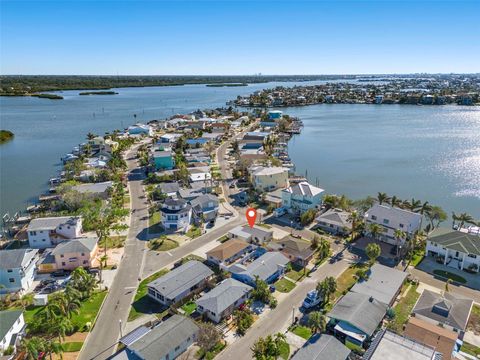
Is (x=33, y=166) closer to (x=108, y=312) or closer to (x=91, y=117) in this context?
(x=108, y=312)

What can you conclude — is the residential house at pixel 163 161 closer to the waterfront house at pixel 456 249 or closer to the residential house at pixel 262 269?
the residential house at pixel 262 269

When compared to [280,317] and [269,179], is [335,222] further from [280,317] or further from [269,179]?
[280,317]

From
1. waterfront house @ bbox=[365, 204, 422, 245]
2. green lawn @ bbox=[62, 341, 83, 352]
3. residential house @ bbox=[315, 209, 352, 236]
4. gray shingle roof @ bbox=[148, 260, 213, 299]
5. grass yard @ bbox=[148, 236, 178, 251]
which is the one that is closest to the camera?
Answer: green lawn @ bbox=[62, 341, 83, 352]

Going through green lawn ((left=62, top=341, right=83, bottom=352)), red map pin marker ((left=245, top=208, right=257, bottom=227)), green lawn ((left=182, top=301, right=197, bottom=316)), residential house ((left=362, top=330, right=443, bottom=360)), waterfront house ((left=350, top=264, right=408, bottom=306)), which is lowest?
green lawn ((left=62, top=341, right=83, bottom=352))

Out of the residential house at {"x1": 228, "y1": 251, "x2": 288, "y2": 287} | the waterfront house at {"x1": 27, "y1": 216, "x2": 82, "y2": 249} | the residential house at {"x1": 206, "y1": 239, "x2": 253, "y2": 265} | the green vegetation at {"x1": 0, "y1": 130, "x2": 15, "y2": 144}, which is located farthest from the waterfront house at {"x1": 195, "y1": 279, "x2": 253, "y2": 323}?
the green vegetation at {"x1": 0, "y1": 130, "x2": 15, "y2": 144}

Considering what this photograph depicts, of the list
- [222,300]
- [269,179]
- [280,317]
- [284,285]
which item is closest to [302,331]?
[280,317]

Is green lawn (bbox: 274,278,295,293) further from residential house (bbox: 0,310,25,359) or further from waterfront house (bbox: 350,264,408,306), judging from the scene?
residential house (bbox: 0,310,25,359)

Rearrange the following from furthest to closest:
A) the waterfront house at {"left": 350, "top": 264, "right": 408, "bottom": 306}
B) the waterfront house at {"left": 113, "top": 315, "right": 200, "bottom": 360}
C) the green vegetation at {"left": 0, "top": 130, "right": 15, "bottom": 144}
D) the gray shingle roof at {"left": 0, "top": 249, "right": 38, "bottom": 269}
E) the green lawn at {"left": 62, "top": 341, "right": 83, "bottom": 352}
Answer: the green vegetation at {"left": 0, "top": 130, "right": 15, "bottom": 144}
the gray shingle roof at {"left": 0, "top": 249, "right": 38, "bottom": 269}
the waterfront house at {"left": 350, "top": 264, "right": 408, "bottom": 306}
the green lawn at {"left": 62, "top": 341, "right": 83, "bottom": 352}
the waterfront house at {"left": 113, "top": 315, "right": 200, "bottom": 360}
